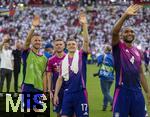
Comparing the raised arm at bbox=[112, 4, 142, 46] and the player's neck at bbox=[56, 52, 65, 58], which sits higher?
the raised arm at bbox=[112, 4, 142, 46]

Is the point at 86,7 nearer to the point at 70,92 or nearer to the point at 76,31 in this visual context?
the point at 76,31

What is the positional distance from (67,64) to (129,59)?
62.6 inches

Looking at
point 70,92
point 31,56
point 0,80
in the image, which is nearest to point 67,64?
point 70,92

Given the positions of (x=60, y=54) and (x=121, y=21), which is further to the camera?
(x=60, y=54)

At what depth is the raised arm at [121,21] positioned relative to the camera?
27.7 ft

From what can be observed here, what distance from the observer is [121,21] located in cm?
849

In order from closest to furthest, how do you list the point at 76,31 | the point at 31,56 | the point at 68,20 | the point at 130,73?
the point at 130,73
the point at 31,56
the point at 76,31
the point at 68,20

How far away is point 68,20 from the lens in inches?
2384

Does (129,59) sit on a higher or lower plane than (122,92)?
higher

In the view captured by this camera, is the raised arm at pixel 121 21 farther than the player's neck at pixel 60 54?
No

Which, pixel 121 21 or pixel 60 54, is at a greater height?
pixel 121 21

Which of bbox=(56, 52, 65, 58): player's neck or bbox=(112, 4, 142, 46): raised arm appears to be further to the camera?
bbox=(56, 52, 65, 58): player's neck

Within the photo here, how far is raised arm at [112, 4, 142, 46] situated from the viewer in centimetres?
843

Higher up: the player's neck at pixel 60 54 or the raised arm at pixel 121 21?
the raised arm at pixel 121 21
